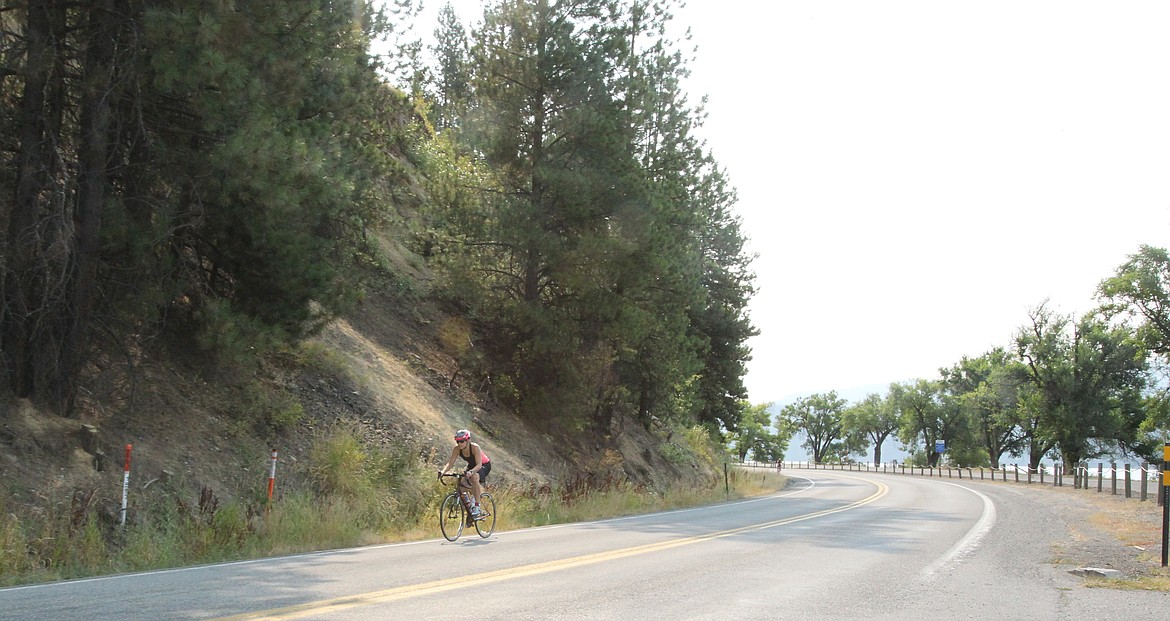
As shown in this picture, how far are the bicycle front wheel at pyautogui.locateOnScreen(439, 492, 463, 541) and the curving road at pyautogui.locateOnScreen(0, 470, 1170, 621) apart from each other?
27 centimetres

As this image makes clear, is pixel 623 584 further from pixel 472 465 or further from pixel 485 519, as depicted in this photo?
pixel 485 519

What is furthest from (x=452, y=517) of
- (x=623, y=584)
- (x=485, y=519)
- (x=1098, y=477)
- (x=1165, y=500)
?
(x=1098, y=477)

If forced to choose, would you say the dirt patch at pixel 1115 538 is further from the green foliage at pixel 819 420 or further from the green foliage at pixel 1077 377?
the green foliage at pixel 819 420

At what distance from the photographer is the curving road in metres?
7.27

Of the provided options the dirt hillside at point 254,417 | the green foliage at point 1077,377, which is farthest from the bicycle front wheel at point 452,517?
the green foliage at point 1077,377

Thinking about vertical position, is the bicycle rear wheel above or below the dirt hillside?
below

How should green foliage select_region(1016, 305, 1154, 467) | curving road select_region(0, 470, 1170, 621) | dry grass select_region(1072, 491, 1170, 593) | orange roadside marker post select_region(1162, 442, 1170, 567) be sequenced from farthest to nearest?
1. green foliage select_region(1016, 305, 1154, 467)
2. orange roadside marker post select_region(1162, 442, 1170, 567)
3. dry grass select_region(1072, 491, 1170, 593)
4. curving road select_region(0, 470, 1170, 621)

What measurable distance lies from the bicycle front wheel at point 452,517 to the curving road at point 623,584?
274 millimetres

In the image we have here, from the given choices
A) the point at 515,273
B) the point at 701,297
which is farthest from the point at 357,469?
the point at 701,297

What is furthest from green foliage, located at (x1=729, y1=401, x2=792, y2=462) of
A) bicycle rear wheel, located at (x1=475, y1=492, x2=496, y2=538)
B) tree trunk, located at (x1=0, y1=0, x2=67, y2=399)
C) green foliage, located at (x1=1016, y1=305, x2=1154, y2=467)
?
tree trunk, located at (x1=0, y1=0, x2=67, y2=399)

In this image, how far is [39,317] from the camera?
12.1 m

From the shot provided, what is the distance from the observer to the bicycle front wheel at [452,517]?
13.6m

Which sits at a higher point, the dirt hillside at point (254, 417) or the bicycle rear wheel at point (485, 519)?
the dirt hillside at point (254, 417)

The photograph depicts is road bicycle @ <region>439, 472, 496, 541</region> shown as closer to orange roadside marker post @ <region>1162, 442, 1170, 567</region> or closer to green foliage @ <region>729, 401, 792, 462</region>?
orange roadside marker post @ <region>1162, 442, 1170, 567</region>
